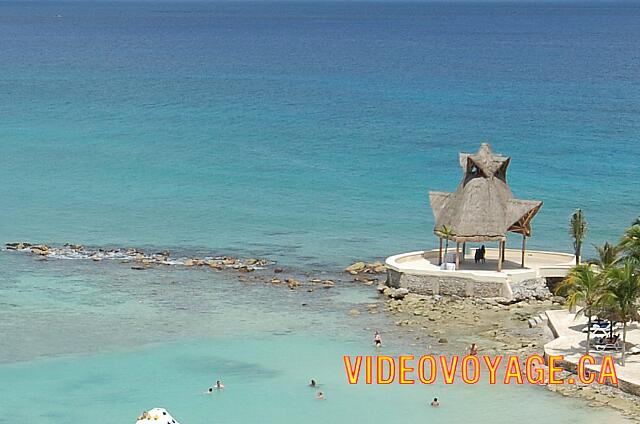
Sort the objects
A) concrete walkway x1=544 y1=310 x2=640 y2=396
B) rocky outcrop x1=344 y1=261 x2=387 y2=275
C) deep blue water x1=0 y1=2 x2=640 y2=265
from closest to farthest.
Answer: concrete walkway x1=544 y1=310 x2=640 y2=396 < rocky outcrop x1=344 y1=261 x2=387 y2=275 < deep blue water x1=0 y1=2 x2=640 y2=265

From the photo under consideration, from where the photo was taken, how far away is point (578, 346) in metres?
41.1

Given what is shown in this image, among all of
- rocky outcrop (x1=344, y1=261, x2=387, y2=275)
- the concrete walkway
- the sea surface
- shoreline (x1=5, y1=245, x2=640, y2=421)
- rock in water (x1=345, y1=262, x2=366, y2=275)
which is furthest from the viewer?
rock in water (x1=345, y1=262, x2=366, y2=275)

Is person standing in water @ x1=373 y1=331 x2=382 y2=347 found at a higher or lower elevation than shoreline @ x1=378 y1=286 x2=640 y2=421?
lower

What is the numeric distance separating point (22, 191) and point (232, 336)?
3178 centimetres

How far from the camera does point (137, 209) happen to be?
223 feet

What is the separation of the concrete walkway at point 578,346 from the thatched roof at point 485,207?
15.8 ft

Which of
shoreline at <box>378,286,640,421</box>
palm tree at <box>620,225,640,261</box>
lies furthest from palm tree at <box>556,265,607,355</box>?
shoreline at <box>378,286,640,421</box>

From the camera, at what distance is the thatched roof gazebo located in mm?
49125

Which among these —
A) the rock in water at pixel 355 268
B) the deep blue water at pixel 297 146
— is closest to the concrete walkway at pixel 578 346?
the rock in water at pixel 355 268

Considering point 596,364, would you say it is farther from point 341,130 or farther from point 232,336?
point 341,130

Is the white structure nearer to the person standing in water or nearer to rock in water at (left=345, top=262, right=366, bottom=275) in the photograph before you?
rock in water at (left=345, top=262, right=366, bottom=275)

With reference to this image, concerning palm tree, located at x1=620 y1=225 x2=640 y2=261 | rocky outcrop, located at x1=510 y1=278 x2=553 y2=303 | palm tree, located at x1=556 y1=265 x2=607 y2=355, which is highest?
palm tree, located at x1=620 y1=225 x2=640 y2=261

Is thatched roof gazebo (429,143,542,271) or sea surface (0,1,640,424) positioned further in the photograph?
thatched roof gazebo (429,143,542,271)

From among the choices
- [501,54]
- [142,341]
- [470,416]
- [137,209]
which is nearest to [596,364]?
[470,416]
